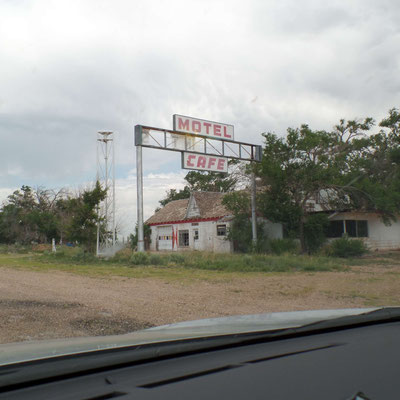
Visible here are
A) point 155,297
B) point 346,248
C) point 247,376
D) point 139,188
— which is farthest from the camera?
point 346,248

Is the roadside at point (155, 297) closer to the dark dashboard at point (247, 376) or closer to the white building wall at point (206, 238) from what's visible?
the dark dashboard at point (247, 376)

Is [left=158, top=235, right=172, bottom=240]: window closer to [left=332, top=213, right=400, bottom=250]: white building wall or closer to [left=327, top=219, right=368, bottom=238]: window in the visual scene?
[left=327, top=219, right=368, bottom=238]: window

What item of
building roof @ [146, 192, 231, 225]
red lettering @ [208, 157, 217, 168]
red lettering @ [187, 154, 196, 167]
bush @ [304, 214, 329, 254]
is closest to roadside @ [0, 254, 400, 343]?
red lettering @ [187, 154, 196, 167]

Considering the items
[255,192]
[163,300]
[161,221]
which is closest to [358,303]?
[163,300]

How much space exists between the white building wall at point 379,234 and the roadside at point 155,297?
54.2 ft

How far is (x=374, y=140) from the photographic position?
40781 mm

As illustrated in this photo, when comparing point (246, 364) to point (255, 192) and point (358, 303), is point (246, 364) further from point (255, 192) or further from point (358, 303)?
point (255, 192)

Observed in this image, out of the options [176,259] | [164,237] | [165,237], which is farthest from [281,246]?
[164,237]

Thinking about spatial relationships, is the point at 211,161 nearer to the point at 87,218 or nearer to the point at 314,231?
the point at 87,218

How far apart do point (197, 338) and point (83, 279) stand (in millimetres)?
12894

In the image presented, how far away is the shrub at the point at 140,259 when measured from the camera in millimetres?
20656

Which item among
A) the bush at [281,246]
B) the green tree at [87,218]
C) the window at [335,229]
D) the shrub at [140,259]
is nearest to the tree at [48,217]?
the green tree at [87,218]

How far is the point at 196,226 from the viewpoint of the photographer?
33312 millimetres

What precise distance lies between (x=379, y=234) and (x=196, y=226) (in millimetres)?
13912
